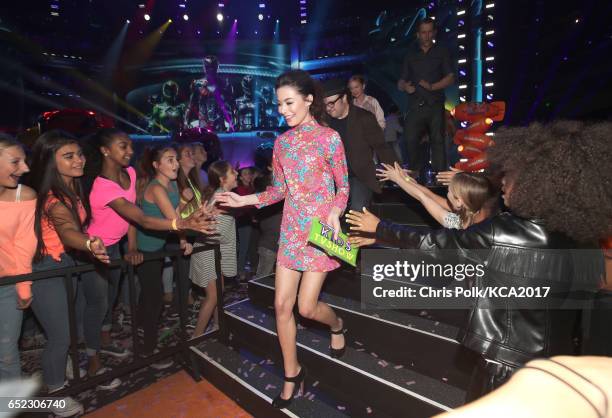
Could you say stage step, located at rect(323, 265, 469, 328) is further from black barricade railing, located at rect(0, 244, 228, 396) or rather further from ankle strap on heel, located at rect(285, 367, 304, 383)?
black barricade railing, located at rect(0, 244, 228, 396)

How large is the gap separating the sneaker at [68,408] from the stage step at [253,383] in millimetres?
1097

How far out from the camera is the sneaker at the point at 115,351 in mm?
3945

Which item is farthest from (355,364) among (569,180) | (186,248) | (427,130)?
(427,130)

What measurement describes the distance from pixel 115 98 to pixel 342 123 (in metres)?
13.4

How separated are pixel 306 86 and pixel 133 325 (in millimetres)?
2578

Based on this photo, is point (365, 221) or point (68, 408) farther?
point (68, 408)

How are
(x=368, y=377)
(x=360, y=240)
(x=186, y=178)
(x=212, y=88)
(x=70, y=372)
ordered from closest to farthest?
1. (x=360, y=240)
2. (x=368, y=377)
3. (x=70, y=372)
4. (x=186, y=178)
5. (x=212, y=88)

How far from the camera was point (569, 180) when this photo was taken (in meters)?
1.39

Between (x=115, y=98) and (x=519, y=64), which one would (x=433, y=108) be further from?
(x=115, y=98)

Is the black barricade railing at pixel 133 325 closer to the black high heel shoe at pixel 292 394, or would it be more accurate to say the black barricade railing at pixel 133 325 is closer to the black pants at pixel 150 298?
the black pants at pixel 150 298

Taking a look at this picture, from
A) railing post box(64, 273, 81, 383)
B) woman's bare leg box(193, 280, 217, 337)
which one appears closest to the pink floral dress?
woman's bare leg box(193, 280, 217, 337)

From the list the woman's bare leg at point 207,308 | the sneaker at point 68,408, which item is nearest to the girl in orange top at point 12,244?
the sneaker at point 68,408

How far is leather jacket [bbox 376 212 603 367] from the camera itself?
4.82 feet

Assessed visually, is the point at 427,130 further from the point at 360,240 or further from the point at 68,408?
the point at 68,408
